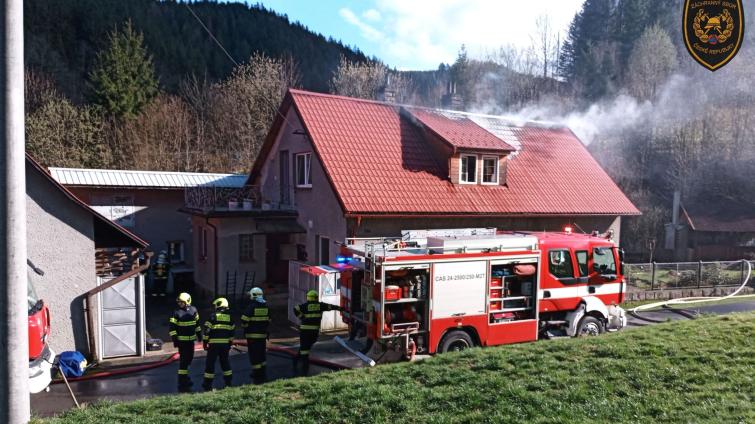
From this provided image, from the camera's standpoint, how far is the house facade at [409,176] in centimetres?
1547

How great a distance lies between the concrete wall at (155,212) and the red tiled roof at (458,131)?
1050cm

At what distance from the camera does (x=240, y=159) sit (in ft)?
129

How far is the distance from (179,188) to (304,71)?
35336mm

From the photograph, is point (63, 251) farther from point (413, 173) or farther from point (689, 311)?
point (689, 311)

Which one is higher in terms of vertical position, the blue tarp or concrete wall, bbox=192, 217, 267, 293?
concrete wall, bbox=192, 217, 267, 293

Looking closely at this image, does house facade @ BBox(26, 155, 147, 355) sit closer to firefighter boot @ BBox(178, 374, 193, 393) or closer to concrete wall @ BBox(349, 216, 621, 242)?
firefighter boot @ BBox(178, 374, 193, 393)

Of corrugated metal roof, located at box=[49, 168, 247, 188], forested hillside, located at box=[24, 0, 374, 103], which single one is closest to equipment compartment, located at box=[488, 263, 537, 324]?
corrugated metal roof, located at box=[49, 168, 247, 188]

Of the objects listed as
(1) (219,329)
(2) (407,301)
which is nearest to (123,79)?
(1) (219,329)

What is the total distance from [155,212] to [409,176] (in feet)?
37.2

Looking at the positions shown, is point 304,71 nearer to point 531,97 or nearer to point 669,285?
point 531,97

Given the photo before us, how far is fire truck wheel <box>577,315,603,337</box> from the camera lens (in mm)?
11133

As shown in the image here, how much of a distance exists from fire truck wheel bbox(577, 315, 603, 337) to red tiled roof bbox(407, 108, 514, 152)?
723cm

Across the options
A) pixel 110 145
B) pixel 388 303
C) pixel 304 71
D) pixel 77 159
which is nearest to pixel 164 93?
pixel 110 145

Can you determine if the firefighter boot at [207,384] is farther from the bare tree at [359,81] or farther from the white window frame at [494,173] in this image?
the bare tree at [359,81]
